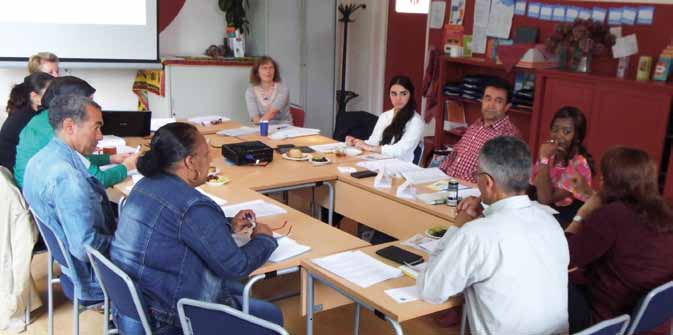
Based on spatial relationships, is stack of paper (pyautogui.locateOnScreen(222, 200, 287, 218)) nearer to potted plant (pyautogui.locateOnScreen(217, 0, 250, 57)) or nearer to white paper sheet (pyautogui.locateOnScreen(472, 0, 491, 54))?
white paper sheet (pyautogui.locateOnScreen(472, 0, 491, 54))

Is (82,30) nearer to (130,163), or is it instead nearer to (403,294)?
(130,163)

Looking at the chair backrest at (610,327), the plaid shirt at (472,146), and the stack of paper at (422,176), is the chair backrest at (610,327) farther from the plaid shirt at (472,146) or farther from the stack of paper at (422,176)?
the plaid shirt at (472,146)

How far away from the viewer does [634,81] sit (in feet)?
15.9

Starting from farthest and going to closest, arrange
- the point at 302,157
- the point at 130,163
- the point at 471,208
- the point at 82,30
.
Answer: the point at 82,30 → the point at 302,157 → the point at 130,163 → the point at 471,208

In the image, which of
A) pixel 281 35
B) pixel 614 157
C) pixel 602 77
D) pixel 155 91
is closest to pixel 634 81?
pixel 602 77

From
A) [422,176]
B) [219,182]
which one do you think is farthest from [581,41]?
[219,182]

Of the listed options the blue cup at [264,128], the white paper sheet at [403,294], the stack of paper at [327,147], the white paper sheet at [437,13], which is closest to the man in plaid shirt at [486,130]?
the stack of paper at [327,147]

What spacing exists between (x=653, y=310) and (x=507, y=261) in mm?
657

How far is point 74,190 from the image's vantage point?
8.59 feet

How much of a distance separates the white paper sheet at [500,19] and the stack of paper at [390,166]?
8.30 ft

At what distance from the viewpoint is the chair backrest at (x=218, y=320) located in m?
1.89

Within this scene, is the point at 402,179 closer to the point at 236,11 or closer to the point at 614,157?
the point at 614,157

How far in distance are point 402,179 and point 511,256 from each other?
1829 millimetres

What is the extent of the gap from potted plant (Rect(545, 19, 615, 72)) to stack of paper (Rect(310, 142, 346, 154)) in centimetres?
210
